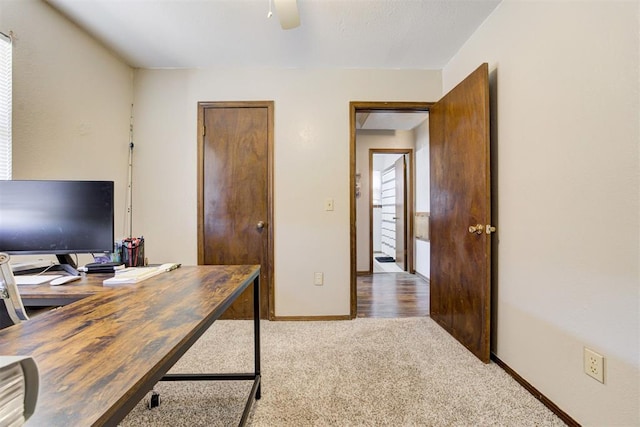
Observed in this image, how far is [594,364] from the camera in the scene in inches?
46.2

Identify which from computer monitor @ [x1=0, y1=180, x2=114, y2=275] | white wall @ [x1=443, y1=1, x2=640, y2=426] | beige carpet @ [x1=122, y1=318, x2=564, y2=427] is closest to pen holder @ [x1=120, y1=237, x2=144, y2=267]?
computer monitor @ [x1=0, y1=180, x2=114, y2=275]

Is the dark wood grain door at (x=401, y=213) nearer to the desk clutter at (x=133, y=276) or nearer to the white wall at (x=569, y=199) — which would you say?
the white wall at (x=569, y=199)

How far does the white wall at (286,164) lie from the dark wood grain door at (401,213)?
2316 millimetres

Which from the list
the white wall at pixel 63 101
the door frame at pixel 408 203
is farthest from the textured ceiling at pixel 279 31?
the door frame at pixel 408 203

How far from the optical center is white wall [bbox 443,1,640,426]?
42.4 inches

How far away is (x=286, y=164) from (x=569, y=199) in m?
2.03

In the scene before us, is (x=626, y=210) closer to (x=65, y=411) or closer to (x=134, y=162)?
(x=65, y=411)

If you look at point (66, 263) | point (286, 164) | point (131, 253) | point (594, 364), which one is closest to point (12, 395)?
point (131, 253)

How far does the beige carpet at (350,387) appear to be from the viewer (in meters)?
1.33

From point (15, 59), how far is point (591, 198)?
3221 millimetres

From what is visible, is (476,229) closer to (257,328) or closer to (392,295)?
(257,328)

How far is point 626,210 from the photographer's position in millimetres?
1071

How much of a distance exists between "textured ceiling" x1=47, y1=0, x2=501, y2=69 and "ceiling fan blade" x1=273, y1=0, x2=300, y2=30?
161mm

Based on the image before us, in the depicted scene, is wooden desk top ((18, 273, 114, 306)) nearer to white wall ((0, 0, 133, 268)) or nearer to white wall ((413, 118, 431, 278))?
white wall ((0, 0, 133, 268))
